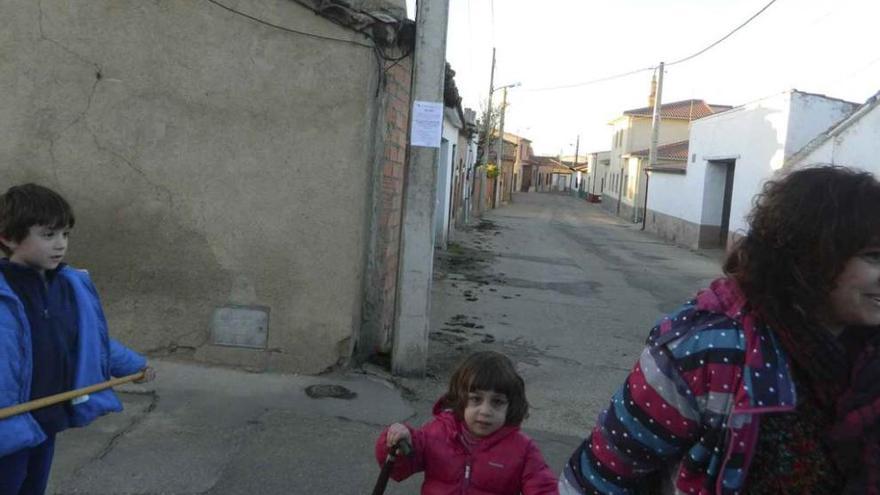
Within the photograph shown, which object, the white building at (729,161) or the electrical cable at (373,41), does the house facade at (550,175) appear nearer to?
the white building at (729,161)

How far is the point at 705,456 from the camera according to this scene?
1473mm

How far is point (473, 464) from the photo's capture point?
2.38 metres

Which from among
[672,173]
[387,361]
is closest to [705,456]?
[387,361]

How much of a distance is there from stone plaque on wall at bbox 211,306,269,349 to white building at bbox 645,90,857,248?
1137cm

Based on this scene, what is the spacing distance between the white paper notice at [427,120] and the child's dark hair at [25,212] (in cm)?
319

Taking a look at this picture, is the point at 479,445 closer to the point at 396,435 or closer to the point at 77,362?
the point at 396,435

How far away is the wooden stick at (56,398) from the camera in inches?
88.7

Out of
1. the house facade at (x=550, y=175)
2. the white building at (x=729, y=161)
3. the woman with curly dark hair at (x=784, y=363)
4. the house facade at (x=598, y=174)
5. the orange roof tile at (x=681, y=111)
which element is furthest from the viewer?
the house facade at (x=550, y=175)

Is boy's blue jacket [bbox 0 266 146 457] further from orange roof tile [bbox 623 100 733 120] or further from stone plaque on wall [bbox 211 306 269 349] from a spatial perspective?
orange roof tile [bbox 623 100 733 120]

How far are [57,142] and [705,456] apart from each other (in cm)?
477

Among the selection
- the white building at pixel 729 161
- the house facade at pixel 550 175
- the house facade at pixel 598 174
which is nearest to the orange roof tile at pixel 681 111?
the house facade at pixel 598 174

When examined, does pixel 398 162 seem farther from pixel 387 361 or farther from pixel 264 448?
pixel 264 448

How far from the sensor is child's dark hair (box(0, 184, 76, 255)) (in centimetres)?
245

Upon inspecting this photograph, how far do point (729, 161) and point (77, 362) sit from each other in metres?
22.2
